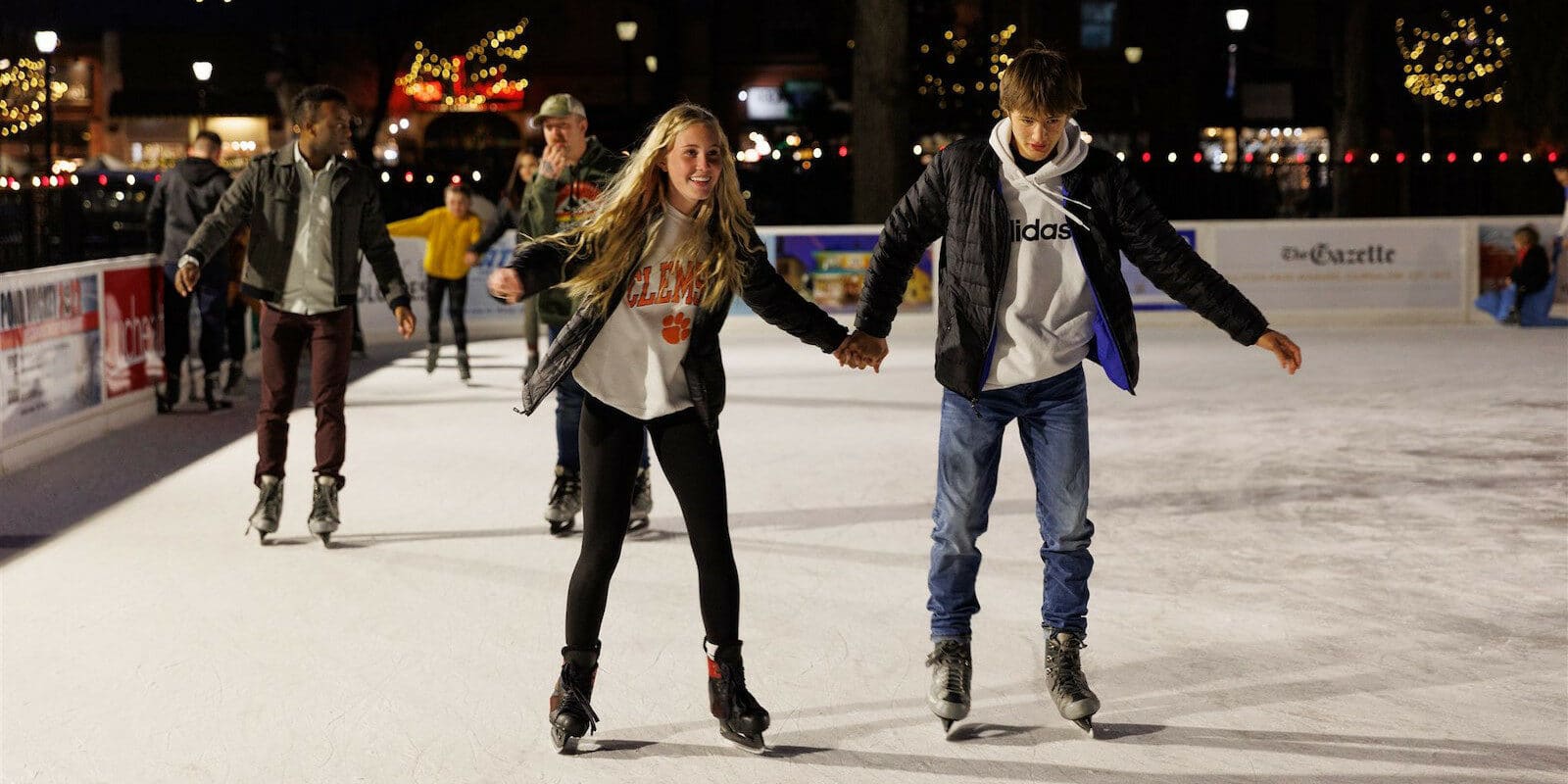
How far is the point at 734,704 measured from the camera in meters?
4.35

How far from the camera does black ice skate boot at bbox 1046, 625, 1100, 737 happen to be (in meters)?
4.43

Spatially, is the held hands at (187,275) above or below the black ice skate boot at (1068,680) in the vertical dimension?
above

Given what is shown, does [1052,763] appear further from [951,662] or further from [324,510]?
[324,510]

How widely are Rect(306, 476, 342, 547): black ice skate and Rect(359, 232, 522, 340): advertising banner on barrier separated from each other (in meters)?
10.8

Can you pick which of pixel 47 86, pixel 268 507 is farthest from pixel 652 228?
pixel 47 86

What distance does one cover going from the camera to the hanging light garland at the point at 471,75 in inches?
1892

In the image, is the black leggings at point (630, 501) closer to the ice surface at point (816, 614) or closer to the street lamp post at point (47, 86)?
the ice surface at point (816, 614)

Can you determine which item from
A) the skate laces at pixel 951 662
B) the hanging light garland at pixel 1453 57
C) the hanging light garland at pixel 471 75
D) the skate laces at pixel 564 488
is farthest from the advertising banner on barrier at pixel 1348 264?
the hanging light garland at pixel 471 75

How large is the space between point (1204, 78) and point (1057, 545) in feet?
135

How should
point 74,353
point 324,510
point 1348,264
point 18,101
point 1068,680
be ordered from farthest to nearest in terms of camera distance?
point 1348,264 < point 18,101 < point 74,353 < point 324,510 < point 1068,680

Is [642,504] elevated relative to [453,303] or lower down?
lower down

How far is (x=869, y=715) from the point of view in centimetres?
462

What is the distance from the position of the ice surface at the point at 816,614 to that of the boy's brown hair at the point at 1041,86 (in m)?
1.53

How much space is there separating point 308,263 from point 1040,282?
138 inches
